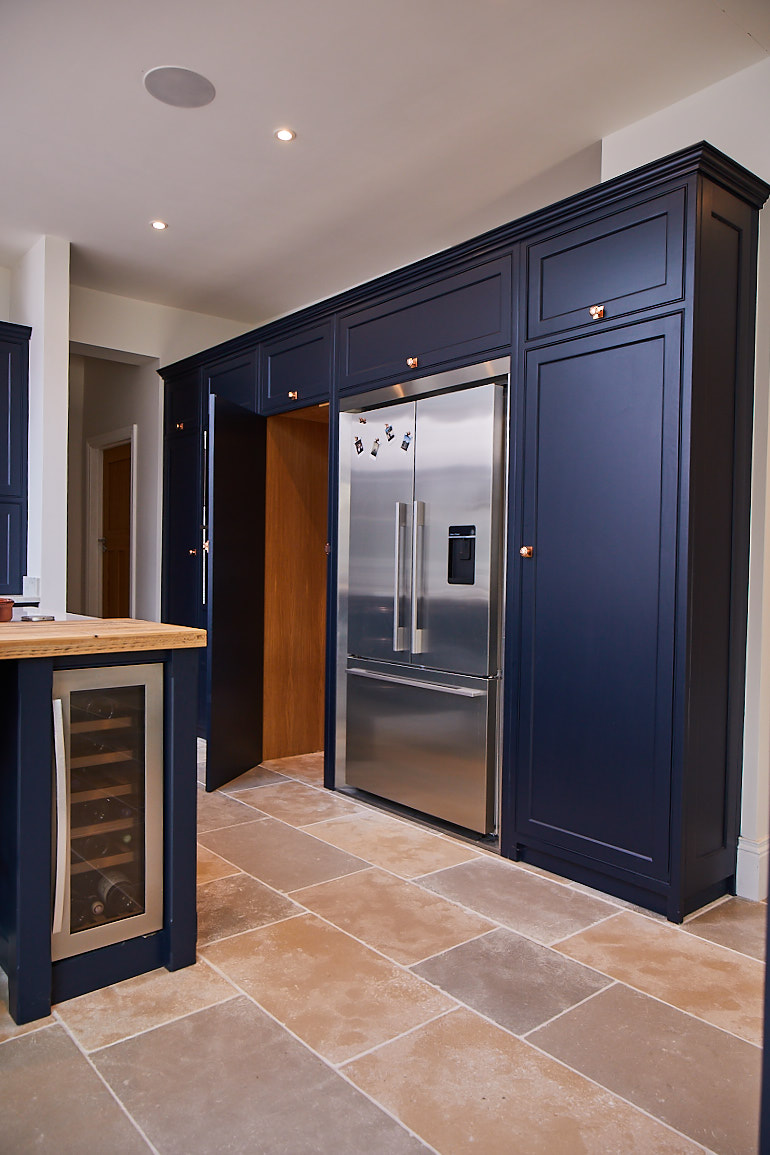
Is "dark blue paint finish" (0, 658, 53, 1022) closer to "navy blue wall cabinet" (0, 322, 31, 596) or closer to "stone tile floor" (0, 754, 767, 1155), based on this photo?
"stone tile floor" (0, 754, 767, 1155)

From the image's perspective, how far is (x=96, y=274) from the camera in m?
5.07

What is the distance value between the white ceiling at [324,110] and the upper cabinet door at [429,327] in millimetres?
603

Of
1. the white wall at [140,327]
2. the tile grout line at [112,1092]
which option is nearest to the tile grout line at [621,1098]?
the tile grout line at [112,1092]

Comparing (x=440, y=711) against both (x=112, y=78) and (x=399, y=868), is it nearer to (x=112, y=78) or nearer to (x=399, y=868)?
(x=399, y=868)

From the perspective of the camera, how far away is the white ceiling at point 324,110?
262 centimetres

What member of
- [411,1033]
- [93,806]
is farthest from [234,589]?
[411,1033]

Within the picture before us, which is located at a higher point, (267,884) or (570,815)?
(570,815)

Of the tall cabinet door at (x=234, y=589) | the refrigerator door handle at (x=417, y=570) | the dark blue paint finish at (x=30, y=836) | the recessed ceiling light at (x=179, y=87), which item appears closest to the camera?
the dark blue paint finish at (x=30, y=836)

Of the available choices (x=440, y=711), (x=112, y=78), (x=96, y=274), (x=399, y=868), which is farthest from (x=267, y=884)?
(x=96, y=274)

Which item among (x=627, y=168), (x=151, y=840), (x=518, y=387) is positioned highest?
(x=627, y=168)

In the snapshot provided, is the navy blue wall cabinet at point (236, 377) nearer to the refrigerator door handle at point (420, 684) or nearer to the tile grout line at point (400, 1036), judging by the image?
the refrigerator door handle at point (420, 684)

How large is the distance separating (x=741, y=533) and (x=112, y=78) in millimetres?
2816

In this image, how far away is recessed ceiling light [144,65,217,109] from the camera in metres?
2.95

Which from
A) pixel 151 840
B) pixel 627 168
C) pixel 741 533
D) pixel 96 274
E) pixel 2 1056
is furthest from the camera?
pixel 96 274
